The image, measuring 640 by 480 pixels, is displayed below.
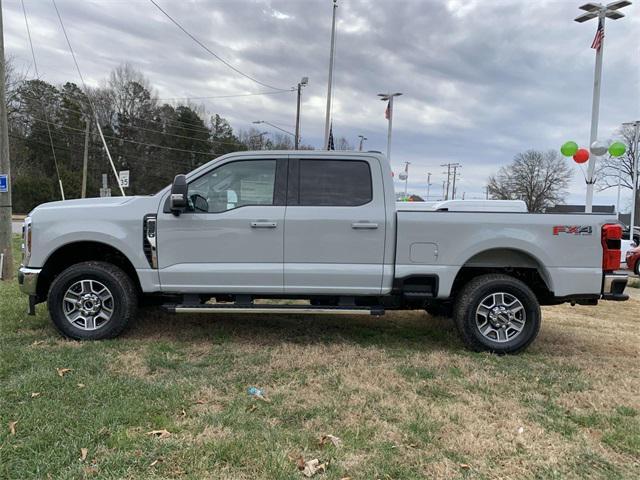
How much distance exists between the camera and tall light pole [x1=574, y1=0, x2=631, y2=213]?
11898mm

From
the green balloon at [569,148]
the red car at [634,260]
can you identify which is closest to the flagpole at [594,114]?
the green balloon at [569,148]

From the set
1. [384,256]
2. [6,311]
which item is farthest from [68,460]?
[6,311]

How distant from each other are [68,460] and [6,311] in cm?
402

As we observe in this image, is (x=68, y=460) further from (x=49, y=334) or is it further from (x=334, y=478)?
(x=49, y=334)

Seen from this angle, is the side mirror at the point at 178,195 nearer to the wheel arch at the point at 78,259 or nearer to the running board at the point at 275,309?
the wheel arch at the point at 78,259

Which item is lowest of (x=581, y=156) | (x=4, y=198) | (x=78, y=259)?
(x=78, y=259)

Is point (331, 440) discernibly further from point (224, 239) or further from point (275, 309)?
point (224, 239)

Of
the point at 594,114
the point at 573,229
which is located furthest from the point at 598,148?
the point at 573,229

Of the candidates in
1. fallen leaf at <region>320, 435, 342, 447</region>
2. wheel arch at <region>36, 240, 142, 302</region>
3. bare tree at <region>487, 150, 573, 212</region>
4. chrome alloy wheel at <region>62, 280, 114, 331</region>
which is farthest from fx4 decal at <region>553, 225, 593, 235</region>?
bare tree at <region>487, 150, 573, 212</region>

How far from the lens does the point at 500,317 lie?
16.0ft

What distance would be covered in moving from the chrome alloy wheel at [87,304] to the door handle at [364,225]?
8.47 feet

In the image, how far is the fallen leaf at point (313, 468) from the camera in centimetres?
A: 262

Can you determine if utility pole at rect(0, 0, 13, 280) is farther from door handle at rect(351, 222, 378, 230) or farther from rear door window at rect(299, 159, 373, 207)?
door handle at rect(351, 222, 378, 230)

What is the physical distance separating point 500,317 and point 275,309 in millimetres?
2290
